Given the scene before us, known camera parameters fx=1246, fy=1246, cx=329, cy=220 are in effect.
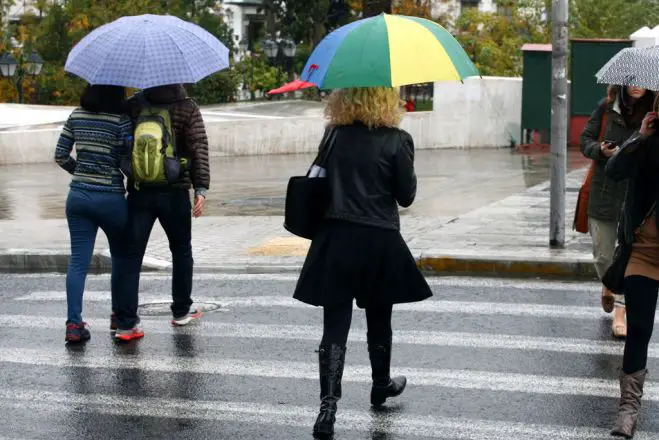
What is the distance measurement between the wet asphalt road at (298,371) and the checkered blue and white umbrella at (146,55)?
69.0 inches

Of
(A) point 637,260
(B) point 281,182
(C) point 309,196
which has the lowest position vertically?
(B) point 281,182

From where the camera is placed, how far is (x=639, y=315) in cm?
599

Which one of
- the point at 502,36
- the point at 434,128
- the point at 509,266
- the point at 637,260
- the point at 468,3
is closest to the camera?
the point at 637,260

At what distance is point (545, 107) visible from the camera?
78.0 ft

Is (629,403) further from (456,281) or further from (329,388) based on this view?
(456,281)

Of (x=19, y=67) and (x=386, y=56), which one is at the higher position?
(x=19, y=67)

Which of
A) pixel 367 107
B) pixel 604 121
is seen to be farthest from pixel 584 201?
pixel 367 107

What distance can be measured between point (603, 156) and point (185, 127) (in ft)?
8.77

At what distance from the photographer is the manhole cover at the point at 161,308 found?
9.25 meters

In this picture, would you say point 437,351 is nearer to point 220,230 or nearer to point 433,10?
point 220,230

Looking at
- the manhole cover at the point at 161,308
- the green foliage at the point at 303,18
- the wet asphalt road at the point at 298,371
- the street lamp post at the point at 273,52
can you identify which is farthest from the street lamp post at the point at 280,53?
the wet asphalt road at the point at 298,371

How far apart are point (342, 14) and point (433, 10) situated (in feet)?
24.3

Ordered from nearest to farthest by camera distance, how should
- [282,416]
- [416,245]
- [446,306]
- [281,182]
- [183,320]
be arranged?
[282,416] < [183,320] < [446,306] < [416,245] < [281,182]

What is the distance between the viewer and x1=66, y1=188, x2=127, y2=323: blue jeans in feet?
26.2
